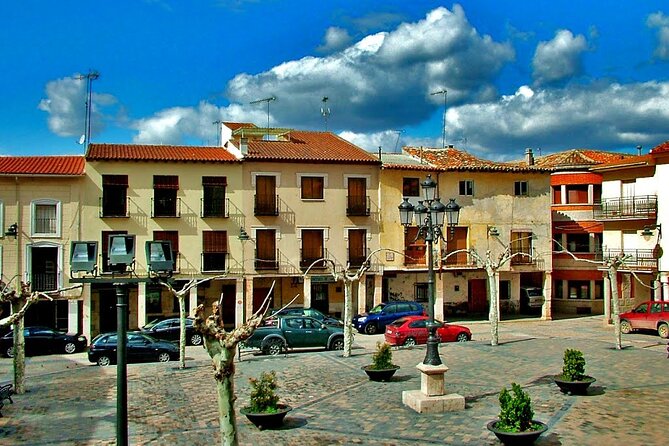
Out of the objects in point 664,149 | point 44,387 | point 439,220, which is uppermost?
point 664,149

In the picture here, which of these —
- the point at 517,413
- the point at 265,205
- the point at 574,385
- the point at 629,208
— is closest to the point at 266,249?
the point at 265,205

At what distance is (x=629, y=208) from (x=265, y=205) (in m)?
19.6

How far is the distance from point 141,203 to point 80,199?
3.00m

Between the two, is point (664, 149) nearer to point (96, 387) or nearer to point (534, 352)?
point (534, 352)

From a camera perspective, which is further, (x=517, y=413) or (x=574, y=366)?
(x=574, y=366)

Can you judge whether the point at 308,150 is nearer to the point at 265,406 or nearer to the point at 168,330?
the point at 168,330

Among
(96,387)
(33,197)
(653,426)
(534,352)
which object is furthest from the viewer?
(33,197)

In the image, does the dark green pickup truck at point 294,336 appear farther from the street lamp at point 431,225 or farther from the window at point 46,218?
the window at point 46,218

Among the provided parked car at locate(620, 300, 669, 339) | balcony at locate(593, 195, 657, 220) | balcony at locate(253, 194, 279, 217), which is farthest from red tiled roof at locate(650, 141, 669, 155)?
balcony at locate(253, 194, 279, 217)

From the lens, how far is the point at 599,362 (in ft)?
73.9

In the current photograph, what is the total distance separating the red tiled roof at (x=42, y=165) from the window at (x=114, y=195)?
56.1 inches

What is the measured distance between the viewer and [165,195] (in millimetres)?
36500

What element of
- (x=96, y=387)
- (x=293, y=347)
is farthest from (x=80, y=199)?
(x=96, y=387)

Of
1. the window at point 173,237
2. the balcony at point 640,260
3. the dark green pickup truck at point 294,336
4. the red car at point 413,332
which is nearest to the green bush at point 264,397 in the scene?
the dark green pickup truck at point 294,336
